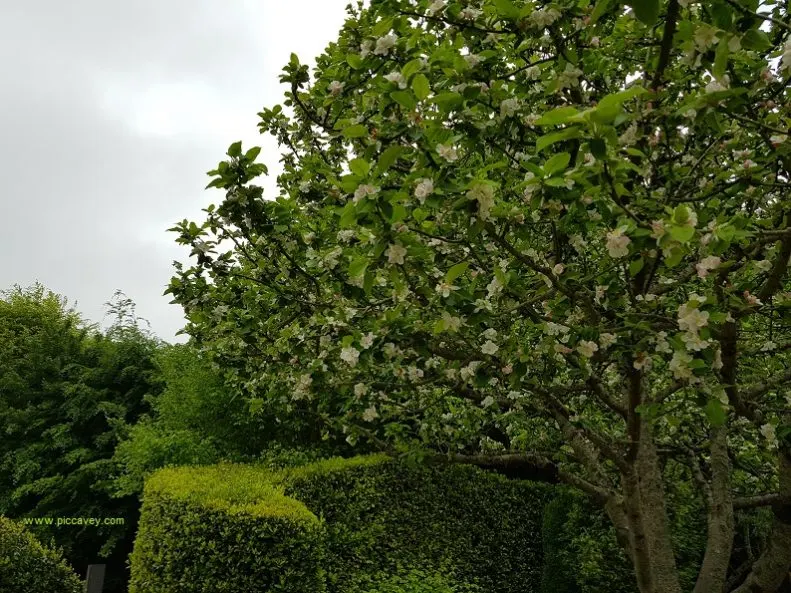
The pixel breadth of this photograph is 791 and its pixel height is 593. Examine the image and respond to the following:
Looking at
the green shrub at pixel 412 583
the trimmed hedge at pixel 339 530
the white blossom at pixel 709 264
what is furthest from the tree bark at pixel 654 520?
the green shrub at pixel 412 583

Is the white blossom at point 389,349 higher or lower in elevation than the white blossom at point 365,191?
lower

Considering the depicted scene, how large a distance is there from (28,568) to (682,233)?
22.5 feet

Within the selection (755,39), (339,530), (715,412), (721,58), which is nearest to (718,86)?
(755,39)

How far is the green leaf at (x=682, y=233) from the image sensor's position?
1.68 meters

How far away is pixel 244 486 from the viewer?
6.32 metres

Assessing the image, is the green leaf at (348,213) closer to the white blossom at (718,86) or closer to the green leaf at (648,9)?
the green leaf at (648,9)

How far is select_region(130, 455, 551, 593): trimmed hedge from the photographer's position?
5512 mm

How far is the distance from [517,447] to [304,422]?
10.7 ft

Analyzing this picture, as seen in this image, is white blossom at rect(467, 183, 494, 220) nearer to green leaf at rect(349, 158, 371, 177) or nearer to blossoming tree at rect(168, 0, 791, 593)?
blossoming tree at rect(168, 0, 791, 593)

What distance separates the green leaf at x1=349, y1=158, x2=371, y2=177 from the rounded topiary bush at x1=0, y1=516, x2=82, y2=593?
6.05 metres

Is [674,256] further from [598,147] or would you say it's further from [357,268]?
[357,268]

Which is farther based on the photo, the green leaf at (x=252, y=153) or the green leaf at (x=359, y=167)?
the green leaf at (x=252, y=153)

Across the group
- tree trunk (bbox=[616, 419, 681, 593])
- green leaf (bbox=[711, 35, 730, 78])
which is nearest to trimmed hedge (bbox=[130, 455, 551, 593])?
tree trunk (bbox=[616, 419, 681, 593])

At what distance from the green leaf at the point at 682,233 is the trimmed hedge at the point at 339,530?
15.7 ft
